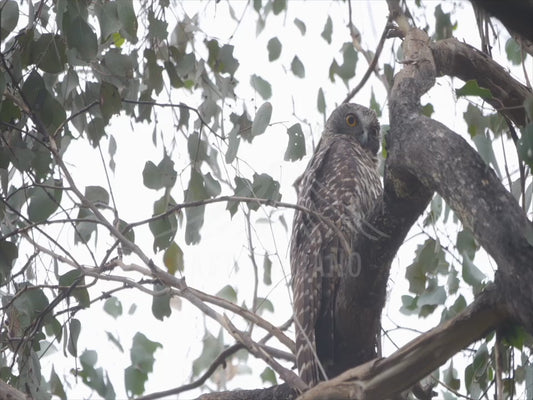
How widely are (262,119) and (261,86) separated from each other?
0.94m

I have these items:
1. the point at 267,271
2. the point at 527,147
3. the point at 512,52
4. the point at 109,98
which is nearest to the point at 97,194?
the point at 109,98

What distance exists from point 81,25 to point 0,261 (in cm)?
87

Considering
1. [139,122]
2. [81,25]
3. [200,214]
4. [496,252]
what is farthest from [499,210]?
[139,122]

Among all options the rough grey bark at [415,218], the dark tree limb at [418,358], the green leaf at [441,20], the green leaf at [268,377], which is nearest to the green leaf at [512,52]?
the green leaf at [441,20]

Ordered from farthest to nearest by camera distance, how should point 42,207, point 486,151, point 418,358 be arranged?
point 42,207 < point 486,151 < point 418,358

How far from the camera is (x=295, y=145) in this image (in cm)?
317

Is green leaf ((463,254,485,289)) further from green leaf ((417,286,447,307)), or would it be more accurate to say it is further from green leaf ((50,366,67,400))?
green leaf ((50,366,67,400))

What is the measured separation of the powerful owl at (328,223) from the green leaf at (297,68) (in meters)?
0.48

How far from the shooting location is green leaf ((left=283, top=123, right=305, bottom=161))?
3162 millimetres

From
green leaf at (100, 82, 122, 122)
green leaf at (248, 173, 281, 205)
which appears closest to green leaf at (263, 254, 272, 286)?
green leaf at (248, 173, 281, 205)

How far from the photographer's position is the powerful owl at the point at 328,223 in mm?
3287

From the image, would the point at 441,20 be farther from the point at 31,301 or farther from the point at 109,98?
the point at 31,301

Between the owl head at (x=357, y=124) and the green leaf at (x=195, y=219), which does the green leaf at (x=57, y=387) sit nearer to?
the green leaf at (x=195, y=219)

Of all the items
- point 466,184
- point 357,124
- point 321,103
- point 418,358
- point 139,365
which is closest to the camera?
point 418,358
